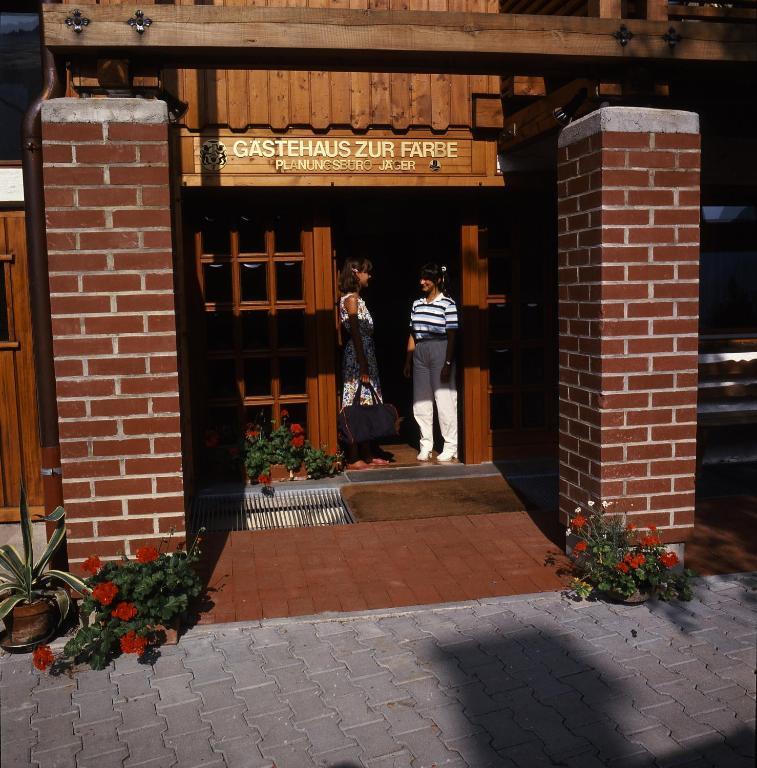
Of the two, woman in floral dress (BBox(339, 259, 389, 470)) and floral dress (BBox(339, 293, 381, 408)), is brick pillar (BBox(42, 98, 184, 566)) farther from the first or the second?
floral dress (BBox(339, 293, 381, 408))

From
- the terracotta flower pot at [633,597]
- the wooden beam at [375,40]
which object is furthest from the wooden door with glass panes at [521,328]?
the terracotta flower pot at [633,597]

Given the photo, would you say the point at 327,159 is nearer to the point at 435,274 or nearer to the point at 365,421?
the point at 435,274

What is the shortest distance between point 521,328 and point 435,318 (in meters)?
0.83

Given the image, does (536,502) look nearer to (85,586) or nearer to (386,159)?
(386,159)

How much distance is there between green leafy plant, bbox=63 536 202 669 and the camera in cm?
382

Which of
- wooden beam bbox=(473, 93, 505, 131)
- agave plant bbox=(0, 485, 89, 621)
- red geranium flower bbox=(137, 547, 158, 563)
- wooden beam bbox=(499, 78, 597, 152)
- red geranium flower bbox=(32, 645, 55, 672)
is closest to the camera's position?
red geranium flower bbox=(32, 645, 55, 672)

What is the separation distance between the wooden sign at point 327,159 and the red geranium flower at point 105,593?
11.9ft

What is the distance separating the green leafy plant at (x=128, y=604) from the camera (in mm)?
3824

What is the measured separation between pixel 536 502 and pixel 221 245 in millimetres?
3254

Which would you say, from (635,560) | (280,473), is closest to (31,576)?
(635,560)

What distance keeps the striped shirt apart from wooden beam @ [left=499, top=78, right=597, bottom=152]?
137 centimetres

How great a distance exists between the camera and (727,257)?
7664 mm

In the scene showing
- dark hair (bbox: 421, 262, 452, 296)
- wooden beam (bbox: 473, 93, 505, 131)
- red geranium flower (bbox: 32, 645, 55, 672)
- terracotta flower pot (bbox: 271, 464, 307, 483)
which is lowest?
red geranium flower (bbox: 32, 645, 55, 672)

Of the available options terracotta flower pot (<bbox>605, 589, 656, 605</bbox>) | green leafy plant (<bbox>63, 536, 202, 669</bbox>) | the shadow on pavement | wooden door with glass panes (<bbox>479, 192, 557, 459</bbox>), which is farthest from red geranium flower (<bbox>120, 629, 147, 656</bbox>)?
wooden door with glass panes (<bbox>479, 192, 557, 459</bbox>)
